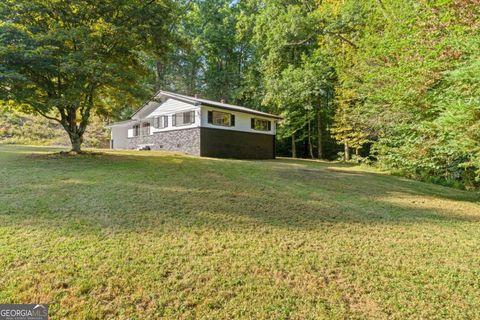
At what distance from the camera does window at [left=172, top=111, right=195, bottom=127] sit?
60.7ft

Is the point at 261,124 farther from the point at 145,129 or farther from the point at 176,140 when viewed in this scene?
the point at 145,129

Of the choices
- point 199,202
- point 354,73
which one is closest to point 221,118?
point 354,73

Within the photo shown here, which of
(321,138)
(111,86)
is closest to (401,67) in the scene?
(111,86)

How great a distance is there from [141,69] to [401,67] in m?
11.4

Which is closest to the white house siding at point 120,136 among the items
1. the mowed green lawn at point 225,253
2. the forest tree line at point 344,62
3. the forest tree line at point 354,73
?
the forest tree line at point 354,73

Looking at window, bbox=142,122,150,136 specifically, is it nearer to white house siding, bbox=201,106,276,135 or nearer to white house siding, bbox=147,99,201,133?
white house siding, bbox=147,99,201,133

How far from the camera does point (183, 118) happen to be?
19.1 metres

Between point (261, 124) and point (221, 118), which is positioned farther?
point (261, 124)

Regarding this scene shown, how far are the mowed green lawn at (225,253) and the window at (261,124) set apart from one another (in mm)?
14100

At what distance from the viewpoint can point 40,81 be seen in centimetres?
1112

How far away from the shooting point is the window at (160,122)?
20.5 meters

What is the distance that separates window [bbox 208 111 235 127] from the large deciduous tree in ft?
21.1

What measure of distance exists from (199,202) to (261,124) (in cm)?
1645

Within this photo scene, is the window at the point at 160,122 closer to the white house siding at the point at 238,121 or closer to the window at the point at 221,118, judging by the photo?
the white house siding at the point at 238,121
